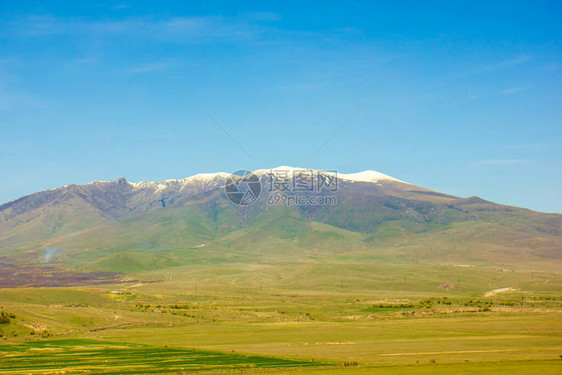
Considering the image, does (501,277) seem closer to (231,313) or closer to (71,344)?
(231,313)

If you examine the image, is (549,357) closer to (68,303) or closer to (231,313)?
(231,313)

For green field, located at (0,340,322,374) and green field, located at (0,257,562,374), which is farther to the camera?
green field, located at (0,257,562,374)

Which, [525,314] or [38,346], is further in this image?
[525,314]

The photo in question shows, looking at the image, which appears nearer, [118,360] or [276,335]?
[118,360]

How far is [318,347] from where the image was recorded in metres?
61.2

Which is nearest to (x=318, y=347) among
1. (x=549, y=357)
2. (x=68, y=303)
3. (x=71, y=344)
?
(x=549, y=357)

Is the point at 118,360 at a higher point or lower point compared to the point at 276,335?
higher

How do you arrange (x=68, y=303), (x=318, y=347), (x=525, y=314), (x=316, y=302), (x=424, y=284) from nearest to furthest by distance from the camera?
(x=318, y=347) → (x=525, y=314) → (x=68, y=303) → (x=316, y=302) → (x=424, y=284)

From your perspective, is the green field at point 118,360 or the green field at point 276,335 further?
the green field at point 276,335

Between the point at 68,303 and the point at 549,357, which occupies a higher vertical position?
the point at 549,357

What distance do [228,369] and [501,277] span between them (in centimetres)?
16199

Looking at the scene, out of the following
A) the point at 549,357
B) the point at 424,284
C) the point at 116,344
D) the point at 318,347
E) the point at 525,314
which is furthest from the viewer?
the point at 424,284

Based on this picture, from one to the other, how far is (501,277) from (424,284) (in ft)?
101

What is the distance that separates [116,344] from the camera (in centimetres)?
6512
